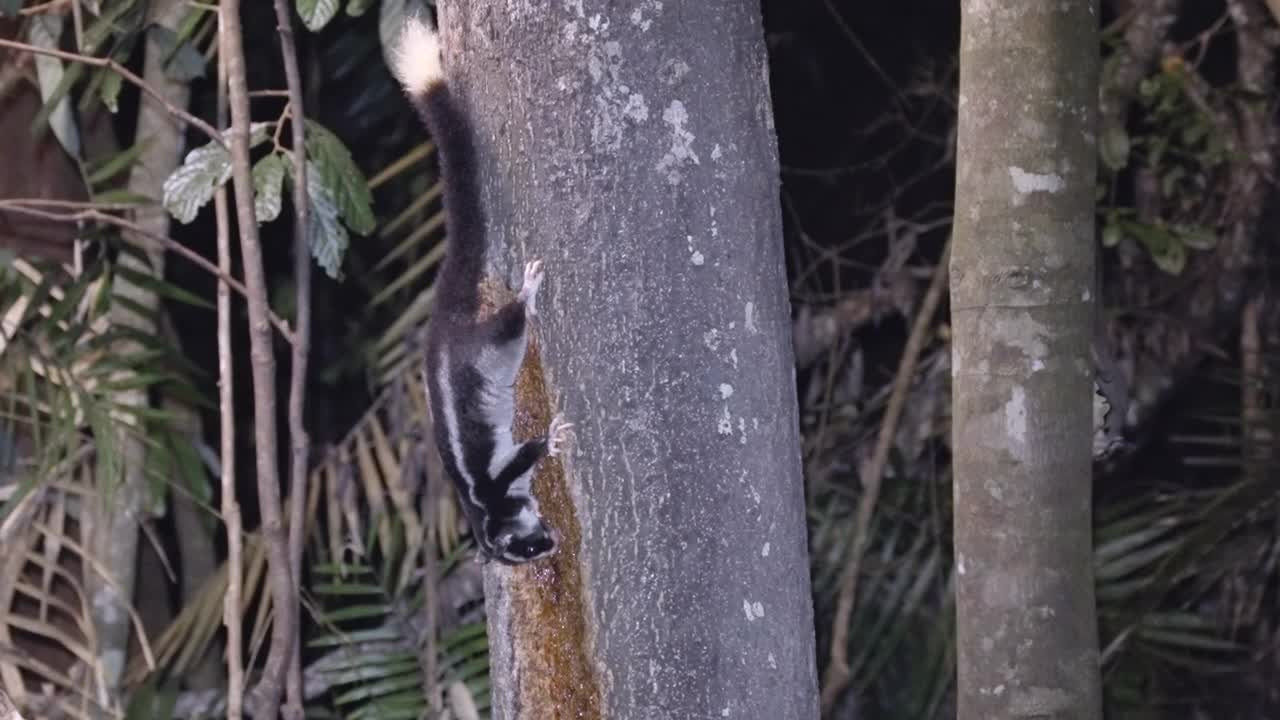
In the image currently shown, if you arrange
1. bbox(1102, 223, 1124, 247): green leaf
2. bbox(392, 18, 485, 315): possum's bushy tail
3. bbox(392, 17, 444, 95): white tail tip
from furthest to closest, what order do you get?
bbox(1102, 223, 1124, 247): green leaf → bbox(392, 17, 444, 95): white tail tip → bbox(392, 18, 485, 315): possum's bushy tail

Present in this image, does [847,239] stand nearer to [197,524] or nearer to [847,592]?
[847,592]

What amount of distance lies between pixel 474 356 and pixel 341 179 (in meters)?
1.06

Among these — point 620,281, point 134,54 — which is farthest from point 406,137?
point 620,281

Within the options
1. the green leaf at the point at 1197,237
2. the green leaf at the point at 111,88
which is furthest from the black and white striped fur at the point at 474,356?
the green leaf at the point at 1197,237

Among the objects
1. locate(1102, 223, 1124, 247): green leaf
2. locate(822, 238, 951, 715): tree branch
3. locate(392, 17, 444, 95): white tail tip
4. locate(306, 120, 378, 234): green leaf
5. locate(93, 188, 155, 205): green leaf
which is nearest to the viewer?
locate(392, 17, 444, 95): white tail tip

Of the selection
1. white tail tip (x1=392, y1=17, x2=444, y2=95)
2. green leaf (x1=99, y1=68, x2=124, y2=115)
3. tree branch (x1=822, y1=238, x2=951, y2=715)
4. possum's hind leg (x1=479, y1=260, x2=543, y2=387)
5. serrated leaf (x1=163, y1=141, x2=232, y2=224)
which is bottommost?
tree branch (x1=822, y1=238, x2=951, y2=715)

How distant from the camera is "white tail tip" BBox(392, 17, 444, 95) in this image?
5.84 ft

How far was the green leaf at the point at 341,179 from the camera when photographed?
2.59m

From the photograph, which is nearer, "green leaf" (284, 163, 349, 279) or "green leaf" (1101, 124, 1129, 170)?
"green leaf" (284, 163, 349, 279)

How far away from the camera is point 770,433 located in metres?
1.55

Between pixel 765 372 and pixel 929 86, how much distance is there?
2628 mm

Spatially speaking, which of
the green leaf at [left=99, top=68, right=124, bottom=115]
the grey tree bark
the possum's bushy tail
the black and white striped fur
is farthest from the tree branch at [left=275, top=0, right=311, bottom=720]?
the grey tree bark

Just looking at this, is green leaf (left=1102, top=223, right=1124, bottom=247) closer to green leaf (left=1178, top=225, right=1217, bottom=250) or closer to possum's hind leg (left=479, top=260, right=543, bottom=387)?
green leaf (left=1178, top=225, right=1217, bottom=250)

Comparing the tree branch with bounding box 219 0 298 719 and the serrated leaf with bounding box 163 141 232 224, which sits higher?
the serrated leaf with bounding box 163 141 232 224
